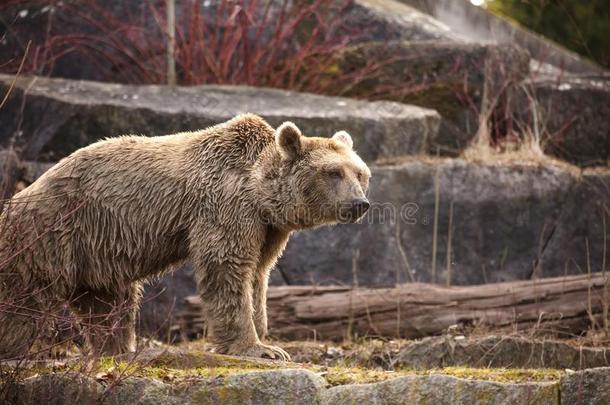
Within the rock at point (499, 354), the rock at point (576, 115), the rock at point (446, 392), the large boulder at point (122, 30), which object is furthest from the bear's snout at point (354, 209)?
the rock at point (576, 115)

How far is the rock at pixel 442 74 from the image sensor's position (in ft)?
41.9

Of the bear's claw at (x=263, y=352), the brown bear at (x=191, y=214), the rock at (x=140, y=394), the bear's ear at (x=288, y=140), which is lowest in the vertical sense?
the bear's claw at (x=263, y=352)

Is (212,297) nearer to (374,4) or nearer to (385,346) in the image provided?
(385,346)

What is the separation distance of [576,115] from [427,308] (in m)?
5.03

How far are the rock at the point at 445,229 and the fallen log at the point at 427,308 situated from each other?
145 centimetres

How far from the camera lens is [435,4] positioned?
17094 millimetres

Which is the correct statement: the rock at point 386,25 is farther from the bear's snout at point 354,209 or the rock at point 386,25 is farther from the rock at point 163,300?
the bear's snout at point 354,209

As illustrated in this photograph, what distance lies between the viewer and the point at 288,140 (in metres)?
7.15

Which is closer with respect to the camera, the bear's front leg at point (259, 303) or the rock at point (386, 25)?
the bear's front leg at point (259, 303)

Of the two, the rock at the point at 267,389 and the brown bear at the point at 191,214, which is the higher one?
the brown bear at the point at 191,214

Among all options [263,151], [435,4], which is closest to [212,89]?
[263,151]

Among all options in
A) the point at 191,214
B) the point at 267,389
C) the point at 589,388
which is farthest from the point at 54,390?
the point at 589,388

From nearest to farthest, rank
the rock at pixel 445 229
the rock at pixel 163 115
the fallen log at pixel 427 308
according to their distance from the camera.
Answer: the fallen log at pixel 427 308
the rock at pixel 445 229
the rock at pixel 163 115

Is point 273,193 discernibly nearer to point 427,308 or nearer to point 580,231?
point 427,308
